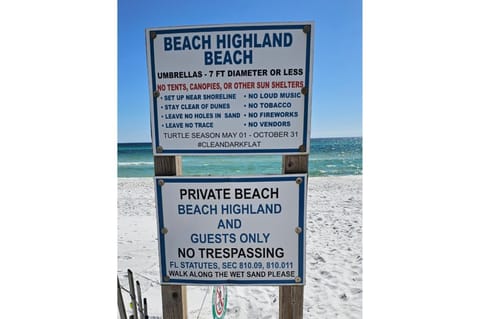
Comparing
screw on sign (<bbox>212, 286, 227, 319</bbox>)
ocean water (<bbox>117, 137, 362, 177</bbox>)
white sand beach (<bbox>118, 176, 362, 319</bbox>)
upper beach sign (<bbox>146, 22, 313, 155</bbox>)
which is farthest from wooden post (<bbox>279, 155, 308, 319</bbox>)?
ocean water (<bbox>117, 137, 362, 177</bbox>)

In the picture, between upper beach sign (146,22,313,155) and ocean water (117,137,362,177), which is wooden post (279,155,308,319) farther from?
ocean water (117,137,362,177)

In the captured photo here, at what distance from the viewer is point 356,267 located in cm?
530

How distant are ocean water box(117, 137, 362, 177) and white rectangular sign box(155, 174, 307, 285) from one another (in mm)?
12105

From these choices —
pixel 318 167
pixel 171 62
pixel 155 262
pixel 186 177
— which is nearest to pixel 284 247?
pixel 186 177

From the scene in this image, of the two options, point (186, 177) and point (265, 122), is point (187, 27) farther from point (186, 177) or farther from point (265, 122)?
point (186, 177)

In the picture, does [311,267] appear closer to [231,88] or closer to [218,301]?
[218,301]

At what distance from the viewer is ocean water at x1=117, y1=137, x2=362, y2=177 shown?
17203 millimetres

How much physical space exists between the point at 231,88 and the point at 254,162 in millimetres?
16911

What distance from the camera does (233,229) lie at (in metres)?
1.44

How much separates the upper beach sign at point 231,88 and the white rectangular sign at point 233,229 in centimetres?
16

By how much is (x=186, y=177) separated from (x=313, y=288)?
12.7 ft

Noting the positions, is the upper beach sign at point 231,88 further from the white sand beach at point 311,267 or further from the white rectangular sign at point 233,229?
the white sand beach at point 311,267

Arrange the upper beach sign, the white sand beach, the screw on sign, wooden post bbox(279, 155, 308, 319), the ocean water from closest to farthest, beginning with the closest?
the upper beach sign
wooden post bbox(279, 155, 308, 319)
the screw on sign
the white sand beach
the ocean water

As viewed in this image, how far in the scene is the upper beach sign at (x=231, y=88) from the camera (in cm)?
134
